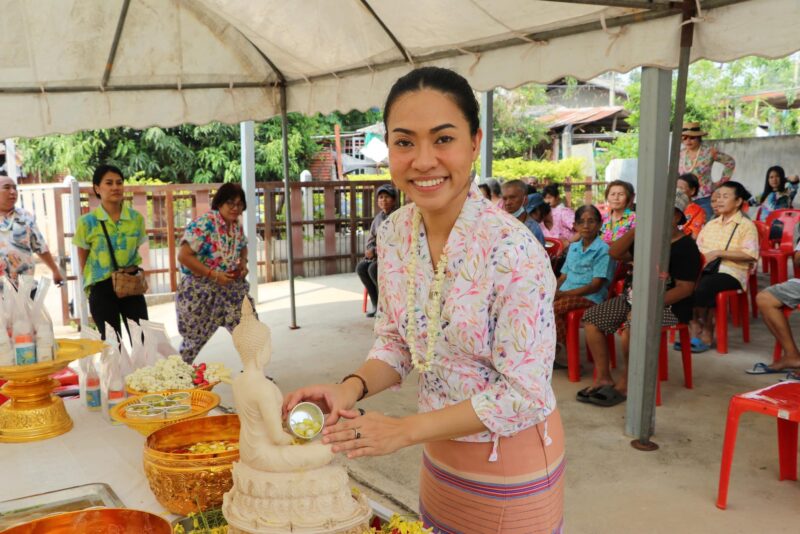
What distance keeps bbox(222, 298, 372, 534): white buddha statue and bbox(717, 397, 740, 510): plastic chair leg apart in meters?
2.29

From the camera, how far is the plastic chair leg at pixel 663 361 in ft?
15.2

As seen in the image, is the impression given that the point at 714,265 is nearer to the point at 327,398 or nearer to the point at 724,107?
the point at 327,398

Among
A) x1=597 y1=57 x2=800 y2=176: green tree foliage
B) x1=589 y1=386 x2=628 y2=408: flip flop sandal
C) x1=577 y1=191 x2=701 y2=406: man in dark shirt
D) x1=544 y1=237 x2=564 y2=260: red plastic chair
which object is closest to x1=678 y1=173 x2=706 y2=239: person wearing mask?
x1=544 y1=237 x2=564 y2=260: red plastic chair

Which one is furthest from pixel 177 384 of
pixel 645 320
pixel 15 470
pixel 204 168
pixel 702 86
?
pixel 702 86

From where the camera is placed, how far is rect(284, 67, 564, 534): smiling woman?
4.08 feet

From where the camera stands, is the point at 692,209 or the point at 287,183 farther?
the point at 692,209

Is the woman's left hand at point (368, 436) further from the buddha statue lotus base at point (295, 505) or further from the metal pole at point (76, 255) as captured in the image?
the metal pole at point (76, 255)

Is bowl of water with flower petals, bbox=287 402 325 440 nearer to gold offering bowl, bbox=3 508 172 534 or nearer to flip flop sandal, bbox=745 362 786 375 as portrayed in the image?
gold offering bowl, bbox=3 508 172 534

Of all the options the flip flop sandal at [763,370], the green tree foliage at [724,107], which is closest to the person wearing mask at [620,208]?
the flip flop sandal at [763,370]

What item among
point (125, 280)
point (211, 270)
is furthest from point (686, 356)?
point (125, 280)

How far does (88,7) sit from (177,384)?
301 cm

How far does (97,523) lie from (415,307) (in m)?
0.81

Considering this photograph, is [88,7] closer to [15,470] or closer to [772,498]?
[15,470]

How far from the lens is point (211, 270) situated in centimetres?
475
